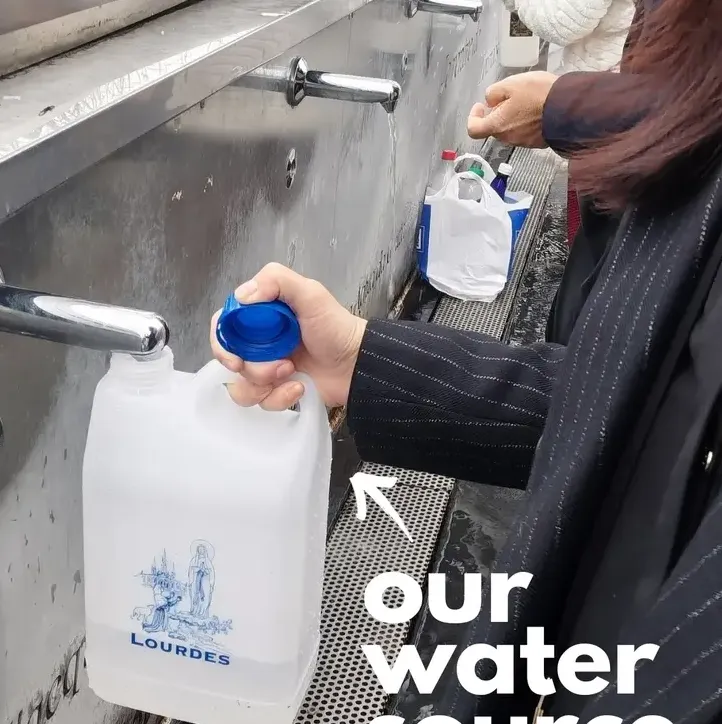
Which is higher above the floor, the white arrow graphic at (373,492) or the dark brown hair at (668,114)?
the dark brown hair at (668,114)

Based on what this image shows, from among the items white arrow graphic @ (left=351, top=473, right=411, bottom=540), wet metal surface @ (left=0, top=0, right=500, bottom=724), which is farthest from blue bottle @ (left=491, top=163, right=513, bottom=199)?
white arrow graphic @ (left=351, top=473, right=411, bottom=540)

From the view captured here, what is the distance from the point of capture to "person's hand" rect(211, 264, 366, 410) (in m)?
0.63

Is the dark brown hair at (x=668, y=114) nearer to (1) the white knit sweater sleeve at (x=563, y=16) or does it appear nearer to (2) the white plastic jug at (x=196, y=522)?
(2) the white plastic jug at (x=196, y=522)

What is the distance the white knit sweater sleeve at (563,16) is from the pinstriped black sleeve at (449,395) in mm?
1279

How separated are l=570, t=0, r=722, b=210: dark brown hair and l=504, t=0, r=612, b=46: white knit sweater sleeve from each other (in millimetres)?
1276

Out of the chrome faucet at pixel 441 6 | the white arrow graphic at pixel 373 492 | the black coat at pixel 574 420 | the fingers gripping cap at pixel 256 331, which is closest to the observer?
the black coat at pixel 574 420

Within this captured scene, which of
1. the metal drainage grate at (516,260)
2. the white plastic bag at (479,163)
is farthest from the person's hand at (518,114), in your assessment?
the white plastic bag at (479,163)

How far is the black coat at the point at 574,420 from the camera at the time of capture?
19.2 inches

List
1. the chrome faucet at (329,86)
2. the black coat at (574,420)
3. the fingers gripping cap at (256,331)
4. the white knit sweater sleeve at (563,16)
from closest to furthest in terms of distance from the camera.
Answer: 1. the black coat at (574,420)
2. the fingers gripping cap at (256,331)
3. the chrome faucet at (329,86)
4. the white knit sweater sleeve at (563,16)

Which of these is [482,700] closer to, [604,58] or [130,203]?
[130,203]

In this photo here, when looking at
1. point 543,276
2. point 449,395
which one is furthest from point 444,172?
point 449,395

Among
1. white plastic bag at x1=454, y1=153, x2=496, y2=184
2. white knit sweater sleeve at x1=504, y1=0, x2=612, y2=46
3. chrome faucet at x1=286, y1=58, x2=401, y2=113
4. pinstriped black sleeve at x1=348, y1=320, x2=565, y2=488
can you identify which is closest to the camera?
pinstriped black sleeve at x1=348, y1=320, x2=565, y2=488

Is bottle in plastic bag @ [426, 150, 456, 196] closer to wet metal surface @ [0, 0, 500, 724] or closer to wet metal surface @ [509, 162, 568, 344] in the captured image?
wet metal surface @ [509, 162, 568, 344]

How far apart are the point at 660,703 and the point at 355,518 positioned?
825mm
